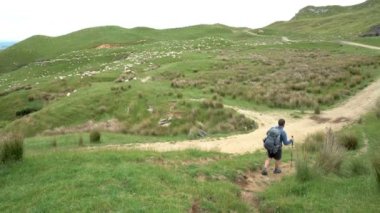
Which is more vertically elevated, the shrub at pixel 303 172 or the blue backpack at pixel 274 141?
the blue backpack at pixel 274 141

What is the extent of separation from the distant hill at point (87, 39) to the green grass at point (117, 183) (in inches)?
2937

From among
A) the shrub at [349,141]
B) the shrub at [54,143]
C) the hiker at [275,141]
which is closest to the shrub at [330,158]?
the hiker at [275,141]

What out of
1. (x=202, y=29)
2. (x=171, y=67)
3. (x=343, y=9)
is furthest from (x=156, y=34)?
(x=343, y=9)

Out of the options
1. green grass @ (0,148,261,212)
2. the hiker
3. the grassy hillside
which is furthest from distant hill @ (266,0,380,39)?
green grass @ (0,148,261,212)

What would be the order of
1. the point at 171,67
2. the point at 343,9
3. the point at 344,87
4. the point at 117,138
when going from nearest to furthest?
1. the point at 117,138
2. the point at 344,87
3. the point at 171,67
4. the point at 343,9

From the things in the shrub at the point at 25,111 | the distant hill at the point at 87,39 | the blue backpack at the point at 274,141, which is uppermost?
the distant hill at the point at 87,39

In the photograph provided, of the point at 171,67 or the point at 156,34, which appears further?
the point at 156,34

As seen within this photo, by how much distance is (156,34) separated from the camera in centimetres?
10244

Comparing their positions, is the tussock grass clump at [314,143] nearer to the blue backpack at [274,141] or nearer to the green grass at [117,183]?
the blue backpack at [274,141]

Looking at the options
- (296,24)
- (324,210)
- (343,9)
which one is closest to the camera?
(324,210)

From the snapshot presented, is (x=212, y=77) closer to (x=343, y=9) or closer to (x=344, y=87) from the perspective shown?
(x=344, y=87)

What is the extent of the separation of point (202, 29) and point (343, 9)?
110m

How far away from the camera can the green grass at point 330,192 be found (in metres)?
12.6

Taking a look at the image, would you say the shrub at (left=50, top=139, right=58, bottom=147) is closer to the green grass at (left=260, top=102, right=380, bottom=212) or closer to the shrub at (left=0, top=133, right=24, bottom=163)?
the shrub at (left=0, top=133, right=24, bottom=163)
